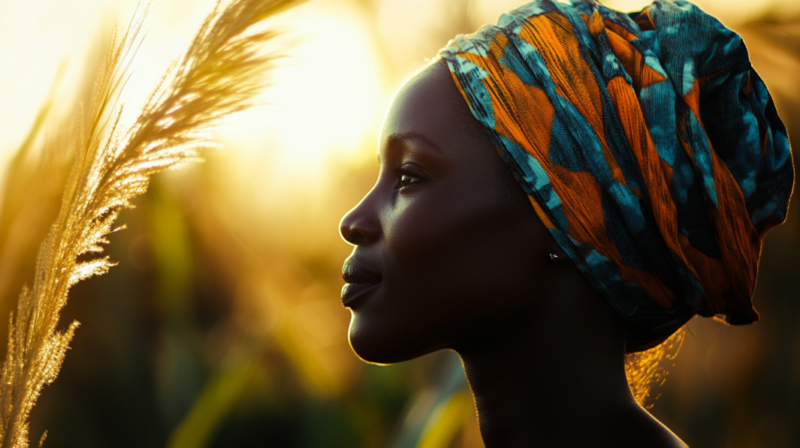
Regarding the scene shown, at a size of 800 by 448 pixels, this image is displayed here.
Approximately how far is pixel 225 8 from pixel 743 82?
0.88 meters

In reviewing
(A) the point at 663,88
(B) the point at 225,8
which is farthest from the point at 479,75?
(B) the point at 225,8

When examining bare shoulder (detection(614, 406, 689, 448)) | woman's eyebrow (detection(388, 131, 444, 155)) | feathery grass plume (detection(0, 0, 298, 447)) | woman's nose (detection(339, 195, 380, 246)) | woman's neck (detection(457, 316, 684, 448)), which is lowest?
bare shoulder (detection(614, 406, 689, 448))

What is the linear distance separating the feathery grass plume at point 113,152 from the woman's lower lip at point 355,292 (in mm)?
357

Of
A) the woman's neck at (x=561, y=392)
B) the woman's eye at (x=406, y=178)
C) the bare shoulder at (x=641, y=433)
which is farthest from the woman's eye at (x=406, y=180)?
the bare shoulder at (x=641, y=433)

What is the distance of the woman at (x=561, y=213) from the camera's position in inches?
39.6

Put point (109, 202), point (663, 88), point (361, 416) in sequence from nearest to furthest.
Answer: point (109, 202)
point (663, 88)
point (361, 416)

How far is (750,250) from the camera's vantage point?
3.48 feet

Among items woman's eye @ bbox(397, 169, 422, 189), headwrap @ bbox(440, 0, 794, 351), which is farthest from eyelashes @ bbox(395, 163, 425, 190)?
headwrap @ bbox(440, 0, 794, 351)

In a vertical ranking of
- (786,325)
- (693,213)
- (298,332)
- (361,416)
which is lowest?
(786,325)

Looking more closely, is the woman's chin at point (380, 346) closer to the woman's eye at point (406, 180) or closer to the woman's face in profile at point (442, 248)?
the woman's face in profile at point (442, 248)

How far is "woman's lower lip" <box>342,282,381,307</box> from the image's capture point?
3.45 feet

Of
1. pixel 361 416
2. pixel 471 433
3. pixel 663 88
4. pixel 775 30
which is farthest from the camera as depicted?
pixel 471 433

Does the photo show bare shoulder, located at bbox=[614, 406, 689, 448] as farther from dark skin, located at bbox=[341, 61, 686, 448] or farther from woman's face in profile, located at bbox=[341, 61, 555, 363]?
woman's face in profile, located at bbox=[341, 61, 555, 363]

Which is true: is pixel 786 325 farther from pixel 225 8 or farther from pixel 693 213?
pixel 225 8
